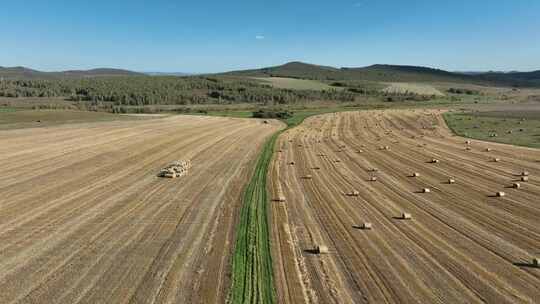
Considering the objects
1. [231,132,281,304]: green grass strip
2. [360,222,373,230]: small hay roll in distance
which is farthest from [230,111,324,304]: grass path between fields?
[360,222,373,230]: small hay roll in distance

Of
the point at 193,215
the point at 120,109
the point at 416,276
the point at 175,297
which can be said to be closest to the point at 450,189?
the point at 416,276

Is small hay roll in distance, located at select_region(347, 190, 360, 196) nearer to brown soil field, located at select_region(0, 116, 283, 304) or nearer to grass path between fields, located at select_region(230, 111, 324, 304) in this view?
grass path between fields, located at select_region(230, 111, 324, 304)

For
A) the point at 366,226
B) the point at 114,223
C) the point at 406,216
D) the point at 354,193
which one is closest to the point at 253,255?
the point at 366,226

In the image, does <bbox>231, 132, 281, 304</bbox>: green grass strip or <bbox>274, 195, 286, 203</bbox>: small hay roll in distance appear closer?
<bbox>231, 132, 281, 304</bbox>: green grass strip

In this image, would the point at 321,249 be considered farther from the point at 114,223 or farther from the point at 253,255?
the point at 114,223

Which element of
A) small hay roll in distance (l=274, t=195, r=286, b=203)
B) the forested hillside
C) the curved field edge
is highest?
the forested hillside

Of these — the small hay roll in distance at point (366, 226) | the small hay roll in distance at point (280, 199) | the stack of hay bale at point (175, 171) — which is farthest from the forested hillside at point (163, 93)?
the small hay roll in distance at point (366, 226)
